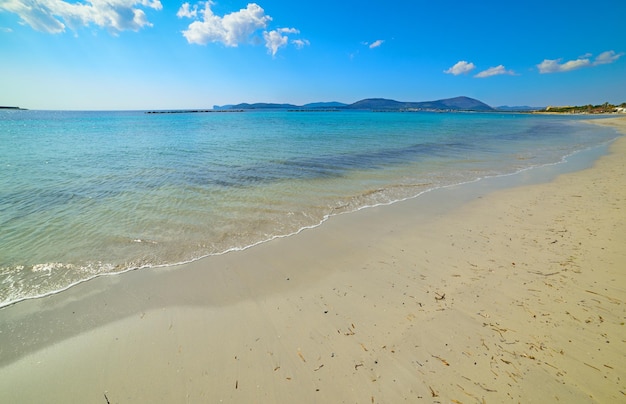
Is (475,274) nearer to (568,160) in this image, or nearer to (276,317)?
(276,317)

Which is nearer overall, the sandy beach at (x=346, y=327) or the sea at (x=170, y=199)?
the sandy beach at (x=346, y=327)

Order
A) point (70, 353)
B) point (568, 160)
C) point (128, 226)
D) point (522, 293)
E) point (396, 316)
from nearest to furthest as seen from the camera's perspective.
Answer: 1. point (70, 353)
2. point (396, 316)
3. point (522, 293)
4. point (128, 226)
5. point (568, 160)

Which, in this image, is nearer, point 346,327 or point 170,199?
point 346,327

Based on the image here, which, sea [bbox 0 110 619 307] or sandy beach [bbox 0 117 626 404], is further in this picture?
sea [bbox 0 110 619 307]

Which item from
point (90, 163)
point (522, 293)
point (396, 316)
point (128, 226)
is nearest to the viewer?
point (396, 316)

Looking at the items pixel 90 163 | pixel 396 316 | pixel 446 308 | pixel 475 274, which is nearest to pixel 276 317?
pixel 396 316

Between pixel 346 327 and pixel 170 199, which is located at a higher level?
pixel 170 199

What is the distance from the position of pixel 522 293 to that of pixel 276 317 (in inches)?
179

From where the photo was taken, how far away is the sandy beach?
124 inches

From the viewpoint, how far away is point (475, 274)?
5234mm

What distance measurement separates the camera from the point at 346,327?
13.1ft

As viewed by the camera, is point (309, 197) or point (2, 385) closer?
point (2, 385)

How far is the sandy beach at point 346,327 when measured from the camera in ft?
10.3

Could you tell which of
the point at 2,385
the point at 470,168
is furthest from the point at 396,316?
the point at 470,168
